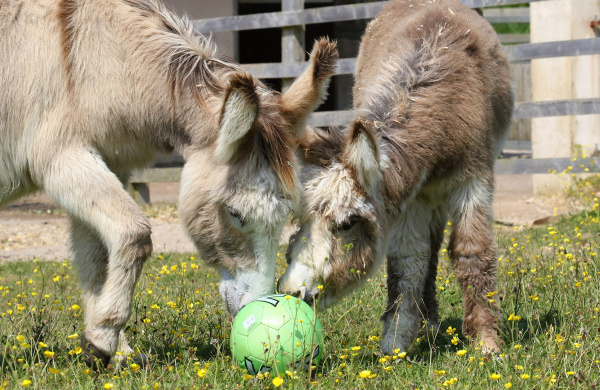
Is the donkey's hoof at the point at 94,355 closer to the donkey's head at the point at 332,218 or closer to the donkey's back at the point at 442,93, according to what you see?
the donkey's head at the point at 332,218

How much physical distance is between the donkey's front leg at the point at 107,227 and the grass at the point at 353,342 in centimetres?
15

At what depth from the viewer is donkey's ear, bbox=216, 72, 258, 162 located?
3.23 metres

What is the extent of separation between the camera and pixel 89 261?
12.9 feet

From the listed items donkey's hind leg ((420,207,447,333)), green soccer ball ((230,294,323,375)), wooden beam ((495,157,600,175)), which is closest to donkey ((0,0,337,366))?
green soccer ball ((230,294,323,375))

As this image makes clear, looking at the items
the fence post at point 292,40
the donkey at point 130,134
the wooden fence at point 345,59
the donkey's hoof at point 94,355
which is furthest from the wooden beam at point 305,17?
the donkey's hoof at point 94,355

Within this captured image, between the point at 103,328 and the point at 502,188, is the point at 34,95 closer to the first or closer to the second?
the point at 103,328

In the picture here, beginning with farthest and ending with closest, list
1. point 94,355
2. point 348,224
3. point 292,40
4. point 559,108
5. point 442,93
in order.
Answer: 1. point 292,40
2. point 559,108
3. point 442,93
4. point 348,224
5. point 94,355

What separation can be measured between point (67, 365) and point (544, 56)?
21.4 ft

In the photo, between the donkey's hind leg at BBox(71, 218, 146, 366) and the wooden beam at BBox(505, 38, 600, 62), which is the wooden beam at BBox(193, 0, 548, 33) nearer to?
the wooden beam at BBox(505, 38, 600, 62)

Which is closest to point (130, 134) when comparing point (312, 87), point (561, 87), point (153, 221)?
point (312, 87)

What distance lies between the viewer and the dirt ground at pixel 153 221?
7.70 meters

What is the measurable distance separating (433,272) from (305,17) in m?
5.25

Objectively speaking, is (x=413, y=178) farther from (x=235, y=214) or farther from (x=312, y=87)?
(x=235, y=214)

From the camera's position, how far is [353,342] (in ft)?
12.5
